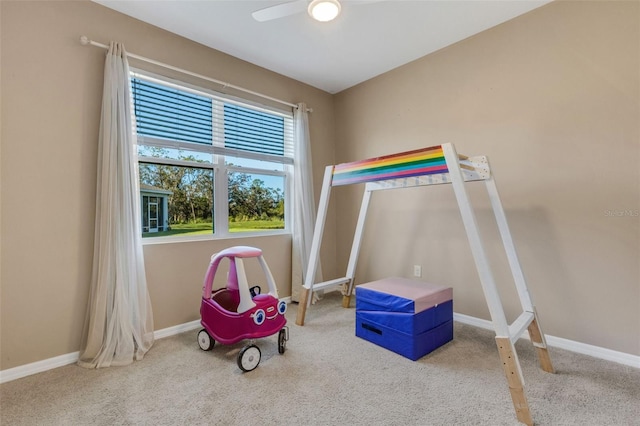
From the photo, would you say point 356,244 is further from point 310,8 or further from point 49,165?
point 49,165

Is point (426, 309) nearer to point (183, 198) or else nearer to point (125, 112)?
point (183, 198)

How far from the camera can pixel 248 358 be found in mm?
1855

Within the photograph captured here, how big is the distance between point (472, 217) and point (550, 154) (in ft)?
3.79

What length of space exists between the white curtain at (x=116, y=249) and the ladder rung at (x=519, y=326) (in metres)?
2.31

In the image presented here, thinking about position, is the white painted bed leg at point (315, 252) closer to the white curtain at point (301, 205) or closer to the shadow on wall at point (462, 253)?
the white curtain at point (301, 205)

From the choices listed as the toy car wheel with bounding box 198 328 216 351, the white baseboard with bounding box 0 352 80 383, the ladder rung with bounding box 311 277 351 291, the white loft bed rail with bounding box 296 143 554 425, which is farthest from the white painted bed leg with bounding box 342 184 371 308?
the white baseboard with bounding box 0 352 80 383

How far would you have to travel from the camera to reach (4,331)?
178 centimetres

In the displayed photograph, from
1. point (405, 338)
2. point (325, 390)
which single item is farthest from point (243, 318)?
point (405, 338)

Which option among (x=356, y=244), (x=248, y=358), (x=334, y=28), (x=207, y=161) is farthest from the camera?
(x=356, y=244)

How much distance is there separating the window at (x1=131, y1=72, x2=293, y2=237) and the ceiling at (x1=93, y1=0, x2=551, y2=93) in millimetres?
449

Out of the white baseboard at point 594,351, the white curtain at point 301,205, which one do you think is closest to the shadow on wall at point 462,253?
the white baseboard at point 594,351

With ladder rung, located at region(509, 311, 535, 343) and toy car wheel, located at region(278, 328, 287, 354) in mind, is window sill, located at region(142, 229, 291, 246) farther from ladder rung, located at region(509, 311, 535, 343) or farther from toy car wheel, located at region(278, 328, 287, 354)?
ladder rung, located at region(509, 311, 535, 343)

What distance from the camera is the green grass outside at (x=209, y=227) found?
2.51 m

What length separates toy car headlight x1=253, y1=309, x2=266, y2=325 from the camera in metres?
1.92
